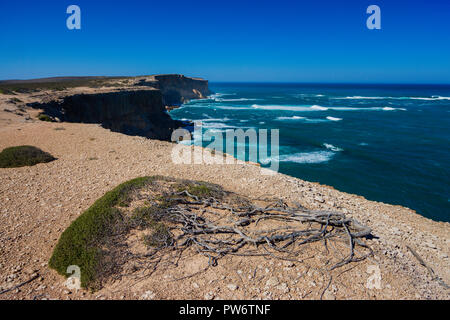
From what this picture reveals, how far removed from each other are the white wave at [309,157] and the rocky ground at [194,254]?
483 inches

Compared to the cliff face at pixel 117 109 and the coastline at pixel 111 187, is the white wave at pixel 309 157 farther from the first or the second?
the cliff face at pixel 117 109

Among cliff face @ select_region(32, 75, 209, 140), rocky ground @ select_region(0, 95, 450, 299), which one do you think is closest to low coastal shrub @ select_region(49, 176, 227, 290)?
rocky ground @ select_region(0, 95, 450, 299)

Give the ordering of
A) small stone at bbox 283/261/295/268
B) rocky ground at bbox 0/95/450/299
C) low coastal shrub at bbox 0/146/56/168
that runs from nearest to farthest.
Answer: rocky ground at bbox 0/95/450/299 < small stone at bbox 283/261/295/268 < low coastal shrub at bbox 0/146/56/168

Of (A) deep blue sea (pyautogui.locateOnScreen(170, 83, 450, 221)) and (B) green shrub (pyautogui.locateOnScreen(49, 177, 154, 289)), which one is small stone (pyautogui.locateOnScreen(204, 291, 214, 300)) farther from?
(A) deep blue sea (pyautogui.locateOnScreen(170, 83, 450, 221))

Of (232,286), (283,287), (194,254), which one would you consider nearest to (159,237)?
(194,254)

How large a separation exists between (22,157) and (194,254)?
1020 cm

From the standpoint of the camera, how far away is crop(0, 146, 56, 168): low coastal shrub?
11.0m

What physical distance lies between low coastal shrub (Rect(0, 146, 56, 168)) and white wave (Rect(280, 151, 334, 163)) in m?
18.2

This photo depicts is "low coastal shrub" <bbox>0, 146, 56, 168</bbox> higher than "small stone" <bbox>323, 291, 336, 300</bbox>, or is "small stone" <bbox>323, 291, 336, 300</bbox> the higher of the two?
"low coastal shrub" <bbox>0, 146, 56, 168</bbox>

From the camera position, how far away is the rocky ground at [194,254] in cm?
505

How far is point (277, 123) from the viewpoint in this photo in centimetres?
4350
